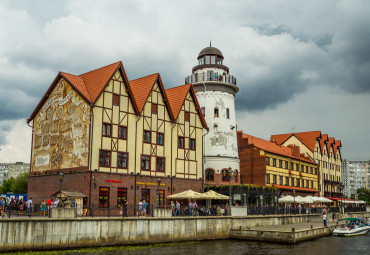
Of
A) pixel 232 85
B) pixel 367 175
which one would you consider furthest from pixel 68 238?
pixel 367 175

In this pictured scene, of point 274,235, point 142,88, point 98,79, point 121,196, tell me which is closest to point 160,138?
point 142,88

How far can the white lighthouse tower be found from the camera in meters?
54.6

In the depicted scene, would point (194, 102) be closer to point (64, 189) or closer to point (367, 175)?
point (64, 189)

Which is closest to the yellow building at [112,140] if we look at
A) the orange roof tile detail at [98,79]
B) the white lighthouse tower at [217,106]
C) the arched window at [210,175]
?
the orange roof tile detail at [98,79]

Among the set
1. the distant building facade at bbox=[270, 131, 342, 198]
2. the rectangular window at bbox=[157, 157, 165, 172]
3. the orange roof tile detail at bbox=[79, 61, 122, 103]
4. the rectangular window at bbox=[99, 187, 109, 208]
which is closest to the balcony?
the rectangular window at bbox=[157, 157, 165, 172]

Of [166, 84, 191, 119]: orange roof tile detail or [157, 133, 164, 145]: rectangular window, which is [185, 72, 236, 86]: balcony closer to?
[166, 84, 191, 119]: orange roof tile detail

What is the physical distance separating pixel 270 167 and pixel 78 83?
32.9 meters

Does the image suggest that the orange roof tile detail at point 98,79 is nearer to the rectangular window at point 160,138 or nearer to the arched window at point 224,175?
the rectangular window at point 160,138

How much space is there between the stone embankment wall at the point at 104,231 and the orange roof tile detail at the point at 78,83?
13.7 metres

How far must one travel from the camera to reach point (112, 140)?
40.8m

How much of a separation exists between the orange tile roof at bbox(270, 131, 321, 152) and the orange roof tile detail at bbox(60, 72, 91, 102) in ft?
165

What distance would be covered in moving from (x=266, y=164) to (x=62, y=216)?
38.5 metres

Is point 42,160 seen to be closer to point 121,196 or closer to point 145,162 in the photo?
point 121,196

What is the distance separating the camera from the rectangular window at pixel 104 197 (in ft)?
126
